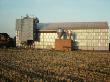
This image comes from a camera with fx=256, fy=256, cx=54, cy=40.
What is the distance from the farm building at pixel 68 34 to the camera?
54.2 meters

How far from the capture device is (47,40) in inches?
2226

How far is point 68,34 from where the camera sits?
5591 cm

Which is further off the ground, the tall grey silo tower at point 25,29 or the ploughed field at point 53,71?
the tall grey silo tower at point 25,29

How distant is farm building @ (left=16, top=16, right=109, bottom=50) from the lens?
178 feet

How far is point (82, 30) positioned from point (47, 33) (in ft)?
25.7

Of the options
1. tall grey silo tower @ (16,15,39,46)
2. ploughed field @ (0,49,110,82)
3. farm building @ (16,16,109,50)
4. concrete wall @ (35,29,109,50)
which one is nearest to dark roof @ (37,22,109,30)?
farm building @ (16,16,109,50)

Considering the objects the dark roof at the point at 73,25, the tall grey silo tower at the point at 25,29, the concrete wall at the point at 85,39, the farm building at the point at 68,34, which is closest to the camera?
the concrete wall at the point at 85,39

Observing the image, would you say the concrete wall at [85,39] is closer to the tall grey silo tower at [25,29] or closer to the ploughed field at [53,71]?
the tall grey silo tower at [25,29]

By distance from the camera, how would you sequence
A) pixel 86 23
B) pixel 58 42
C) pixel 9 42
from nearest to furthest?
pixel 58 42, pixel 9 42, pixel 86 23

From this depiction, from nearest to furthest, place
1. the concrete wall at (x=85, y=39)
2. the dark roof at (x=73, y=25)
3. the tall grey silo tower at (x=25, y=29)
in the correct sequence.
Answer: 1. the concrete wall at (x=85, y=39)
2. the dark roof at (x=73, y=25)
3. the tall grey silo tower at (x=25, y=29)

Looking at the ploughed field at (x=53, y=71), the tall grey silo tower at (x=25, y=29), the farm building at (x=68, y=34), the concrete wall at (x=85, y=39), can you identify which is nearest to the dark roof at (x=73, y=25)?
the farm building at (x=68, y=34)

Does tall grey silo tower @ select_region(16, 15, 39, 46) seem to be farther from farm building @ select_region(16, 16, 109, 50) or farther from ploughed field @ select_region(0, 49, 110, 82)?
Result: ploughed field @ select_region(0, 49, 110, 82)

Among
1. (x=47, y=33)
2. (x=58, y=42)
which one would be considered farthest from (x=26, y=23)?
(x=58, y=42)

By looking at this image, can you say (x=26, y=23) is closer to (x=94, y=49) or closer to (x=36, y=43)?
(x=36, y=43)
